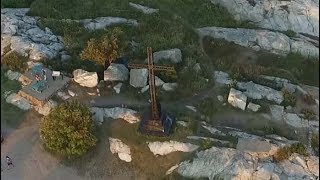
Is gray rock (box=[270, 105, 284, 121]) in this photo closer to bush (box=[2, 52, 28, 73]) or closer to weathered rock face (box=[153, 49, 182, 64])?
weathered rock face (box=[153, 49, 182, 64])

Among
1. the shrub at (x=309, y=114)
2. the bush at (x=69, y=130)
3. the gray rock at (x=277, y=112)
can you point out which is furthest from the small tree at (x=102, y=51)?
the shrub at (x=309, y=114)

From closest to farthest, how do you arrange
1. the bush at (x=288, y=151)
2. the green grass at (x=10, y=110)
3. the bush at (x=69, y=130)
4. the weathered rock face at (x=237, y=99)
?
the bush at (x=69, y=130) → the bush at (x=288, y=151) → the green grass at (x=10, y=110) → the weathered rock face at (x=237, y=99)

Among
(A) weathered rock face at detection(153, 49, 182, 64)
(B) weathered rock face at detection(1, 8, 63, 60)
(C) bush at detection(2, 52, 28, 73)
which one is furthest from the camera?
(A) weathered rock face at detection(153, 49, 182, 64)

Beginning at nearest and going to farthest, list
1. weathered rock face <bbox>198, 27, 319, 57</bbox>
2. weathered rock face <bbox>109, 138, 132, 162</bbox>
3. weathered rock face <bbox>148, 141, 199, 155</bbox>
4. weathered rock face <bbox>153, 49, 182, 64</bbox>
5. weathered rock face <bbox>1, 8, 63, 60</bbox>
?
weathered rock face <bbox>148, 141, 199, 155</bbox>, weathered rock face <bbox>109, 138, 132, 162</bbox>, weathered rock face <bbox>1, 8, 63, 60</bbox>, weathered rock face <bbox>153, 49, 182, 64</bbox>, weathered rock face <bbox>198, 27, 319, 57</bbox>

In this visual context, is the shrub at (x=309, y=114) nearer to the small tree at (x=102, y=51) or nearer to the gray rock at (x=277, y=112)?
the gray rock at (x=277, y=112)

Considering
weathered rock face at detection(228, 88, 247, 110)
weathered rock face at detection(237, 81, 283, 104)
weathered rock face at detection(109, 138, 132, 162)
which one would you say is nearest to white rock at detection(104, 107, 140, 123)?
weathered rock face at detection(109, 138, 132, 162)

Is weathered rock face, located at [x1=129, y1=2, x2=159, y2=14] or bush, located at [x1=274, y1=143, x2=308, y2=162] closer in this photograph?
bush, located at [x1=274, y1=143, x2=308, y2=162]

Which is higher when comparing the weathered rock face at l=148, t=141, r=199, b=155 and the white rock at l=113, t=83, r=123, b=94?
the white rock at l=113, t=83, r=123, b=94

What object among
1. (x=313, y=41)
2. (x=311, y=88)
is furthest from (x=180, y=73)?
(x=313, y=41)

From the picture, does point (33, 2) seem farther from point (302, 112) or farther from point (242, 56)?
point (302, 112)
